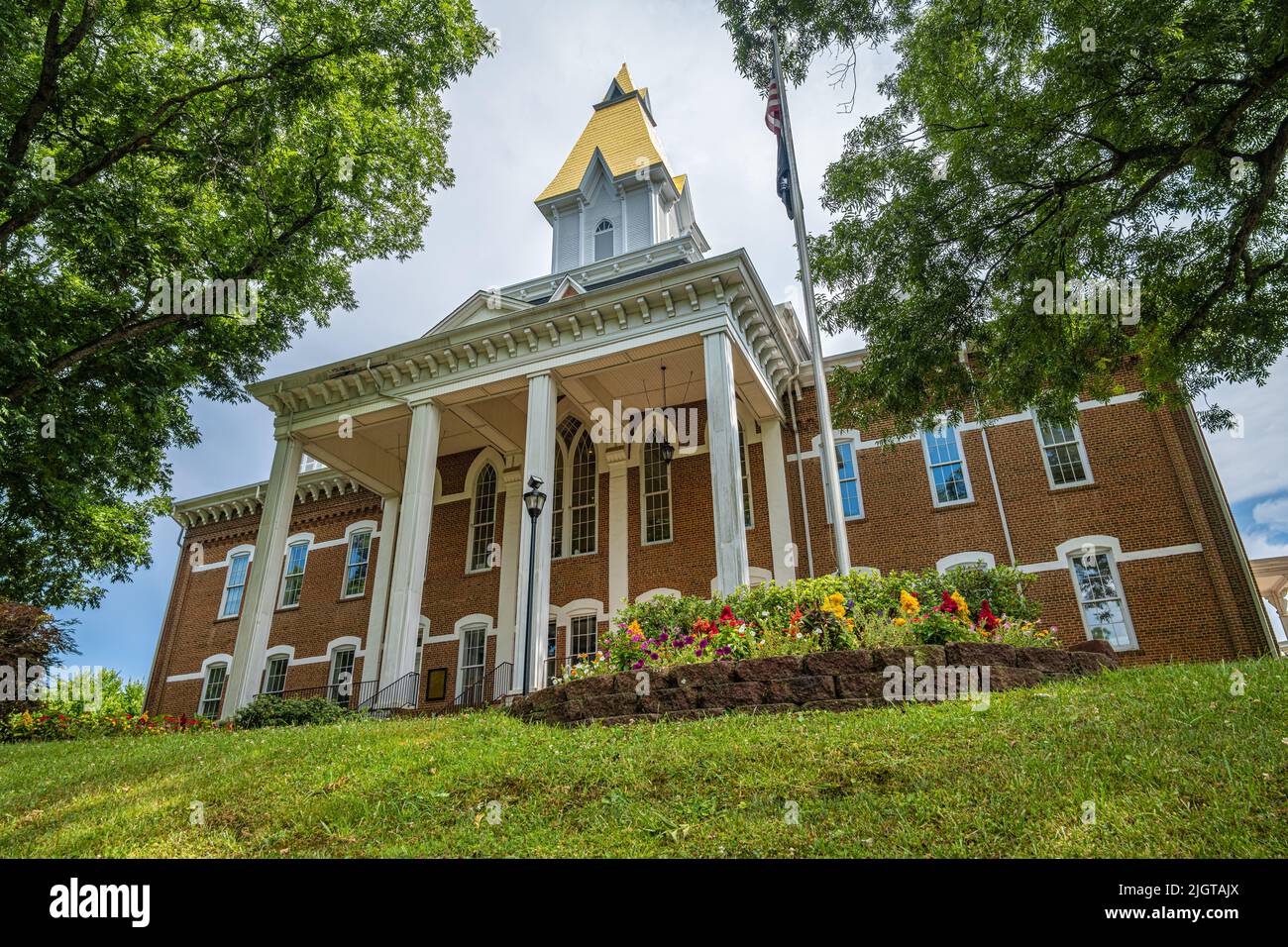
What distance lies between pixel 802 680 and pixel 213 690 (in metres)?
25.5

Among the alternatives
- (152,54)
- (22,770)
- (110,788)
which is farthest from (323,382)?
(110,788)

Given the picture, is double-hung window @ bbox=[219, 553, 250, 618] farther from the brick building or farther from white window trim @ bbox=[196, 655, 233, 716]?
white window trim @ bbox=[196, 655, 233, 716]

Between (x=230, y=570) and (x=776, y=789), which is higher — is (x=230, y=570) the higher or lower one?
the higher one

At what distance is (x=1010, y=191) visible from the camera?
1030 cm

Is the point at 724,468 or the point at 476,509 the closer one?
the point at 724,468

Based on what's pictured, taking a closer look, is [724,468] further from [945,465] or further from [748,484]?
[945,465]

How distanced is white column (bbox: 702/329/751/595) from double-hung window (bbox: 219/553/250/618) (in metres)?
21.3

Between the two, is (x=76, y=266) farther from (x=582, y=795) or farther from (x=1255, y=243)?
(x=1255, y=243)

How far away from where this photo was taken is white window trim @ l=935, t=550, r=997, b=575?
1761cm

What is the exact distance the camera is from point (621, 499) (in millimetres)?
21500

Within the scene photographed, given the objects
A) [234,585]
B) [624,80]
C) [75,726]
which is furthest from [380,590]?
[624,80]

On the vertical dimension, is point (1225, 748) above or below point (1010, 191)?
below

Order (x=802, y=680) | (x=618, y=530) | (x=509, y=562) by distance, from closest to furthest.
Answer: (x=802, y=680)
(x=618, y=530)
(x=509, y=562)
